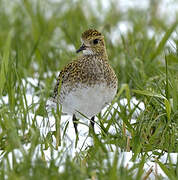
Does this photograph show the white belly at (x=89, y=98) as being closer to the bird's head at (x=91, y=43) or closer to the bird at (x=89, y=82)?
the bird at (x=89, y=82)

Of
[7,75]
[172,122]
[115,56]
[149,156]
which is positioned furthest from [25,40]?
[149,156]

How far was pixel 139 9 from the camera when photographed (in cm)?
970

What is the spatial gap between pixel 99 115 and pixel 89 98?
2.04ft

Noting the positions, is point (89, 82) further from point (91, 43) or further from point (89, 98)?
point (91, 43)

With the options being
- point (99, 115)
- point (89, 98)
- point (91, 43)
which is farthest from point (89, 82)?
point (99, 115)

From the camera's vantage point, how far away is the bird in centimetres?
458

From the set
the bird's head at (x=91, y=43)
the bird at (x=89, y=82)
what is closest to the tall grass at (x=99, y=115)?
the bird at (x=89, y=82)

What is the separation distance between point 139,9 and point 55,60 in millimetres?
3231

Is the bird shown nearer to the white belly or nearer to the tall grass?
the white belly

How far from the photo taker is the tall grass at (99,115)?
339 cm

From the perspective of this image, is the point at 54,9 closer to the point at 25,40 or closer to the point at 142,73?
the point at 25,40

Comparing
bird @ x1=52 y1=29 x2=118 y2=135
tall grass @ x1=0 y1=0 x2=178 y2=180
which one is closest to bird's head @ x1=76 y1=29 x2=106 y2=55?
bird @ x1=52 y1=29 x2=118 y2=135

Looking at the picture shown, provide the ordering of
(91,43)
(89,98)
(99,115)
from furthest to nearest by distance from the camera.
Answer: (99,115) → (91,43) → (89,98)

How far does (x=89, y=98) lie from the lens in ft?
15.0
